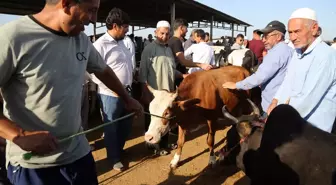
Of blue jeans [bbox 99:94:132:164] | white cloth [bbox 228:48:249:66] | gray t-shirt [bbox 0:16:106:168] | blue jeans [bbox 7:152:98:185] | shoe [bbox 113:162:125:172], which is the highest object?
gray t-shirt [bbox 0:16:106:168]

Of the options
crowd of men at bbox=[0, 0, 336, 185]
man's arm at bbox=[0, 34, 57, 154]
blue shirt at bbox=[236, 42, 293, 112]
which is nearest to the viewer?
man's arm at bbox=[0, 34, 57, 154]

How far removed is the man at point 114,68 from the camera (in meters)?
4.12

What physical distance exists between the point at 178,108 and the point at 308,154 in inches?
98.2

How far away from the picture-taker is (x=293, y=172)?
2146 mm

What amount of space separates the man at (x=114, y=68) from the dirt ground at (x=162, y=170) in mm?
254

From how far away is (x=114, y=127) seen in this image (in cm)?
450

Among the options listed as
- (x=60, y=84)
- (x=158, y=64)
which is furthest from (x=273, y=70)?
(x=60, y=84)

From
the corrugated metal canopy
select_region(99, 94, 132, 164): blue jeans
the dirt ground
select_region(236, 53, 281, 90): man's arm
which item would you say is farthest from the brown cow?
the corrugated metal canopy

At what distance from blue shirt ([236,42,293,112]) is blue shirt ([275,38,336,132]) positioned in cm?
107

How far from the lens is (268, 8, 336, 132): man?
2.63m

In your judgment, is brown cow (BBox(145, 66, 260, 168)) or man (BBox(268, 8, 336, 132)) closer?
man (BBox(268, 8, 336, 132))

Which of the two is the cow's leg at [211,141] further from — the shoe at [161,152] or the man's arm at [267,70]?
the man's arm at [267,70]

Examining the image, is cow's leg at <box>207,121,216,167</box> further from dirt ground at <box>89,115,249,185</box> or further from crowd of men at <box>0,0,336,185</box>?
crowd of men at <box>0,0,336,185</box>

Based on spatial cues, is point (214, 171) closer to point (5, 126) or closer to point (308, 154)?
point (308, 154)
